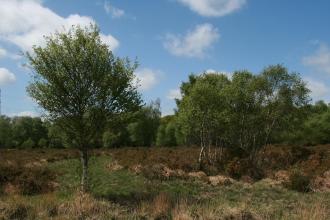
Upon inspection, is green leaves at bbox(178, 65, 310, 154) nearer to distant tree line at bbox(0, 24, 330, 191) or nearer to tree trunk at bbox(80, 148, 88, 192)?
distant tree line at bbox(0, 24, 330, 191)

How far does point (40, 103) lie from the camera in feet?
52.1

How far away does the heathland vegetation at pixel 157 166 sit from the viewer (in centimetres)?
1261

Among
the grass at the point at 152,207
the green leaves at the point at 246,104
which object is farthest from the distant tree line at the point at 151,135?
the grass at the point at 152,207

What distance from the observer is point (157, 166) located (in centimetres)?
2536

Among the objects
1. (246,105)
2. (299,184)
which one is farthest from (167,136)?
(299,184)

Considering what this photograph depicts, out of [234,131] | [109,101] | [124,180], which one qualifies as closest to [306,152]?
[234,131]

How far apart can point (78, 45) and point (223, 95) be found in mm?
19235

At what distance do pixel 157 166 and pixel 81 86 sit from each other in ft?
35.5

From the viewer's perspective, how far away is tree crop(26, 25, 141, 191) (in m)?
15.6

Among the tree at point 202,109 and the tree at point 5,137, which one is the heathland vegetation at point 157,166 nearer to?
the tree at point 202,109

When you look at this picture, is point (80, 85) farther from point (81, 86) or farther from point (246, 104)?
point (246, 104)

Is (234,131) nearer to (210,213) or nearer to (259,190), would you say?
(259,190)

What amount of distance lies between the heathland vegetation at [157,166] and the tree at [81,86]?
4 centimetres

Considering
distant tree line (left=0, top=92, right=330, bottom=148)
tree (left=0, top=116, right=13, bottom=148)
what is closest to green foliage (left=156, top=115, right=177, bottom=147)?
distant tree line (left=0, top=92, right=330, bottom=148)
